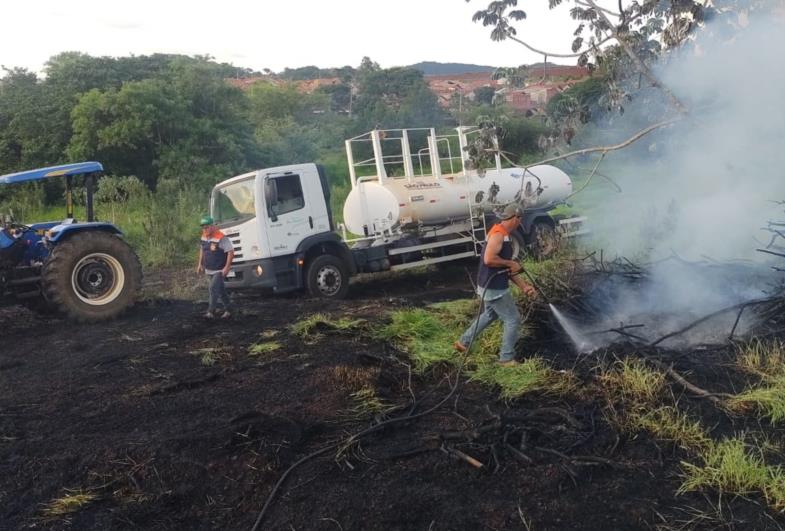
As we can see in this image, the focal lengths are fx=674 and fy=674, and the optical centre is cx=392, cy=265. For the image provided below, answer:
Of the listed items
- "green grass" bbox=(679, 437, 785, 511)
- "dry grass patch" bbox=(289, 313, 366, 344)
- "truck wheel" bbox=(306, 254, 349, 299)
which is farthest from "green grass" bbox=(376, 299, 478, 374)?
"truck wheel" bbox=(306, 254, 349, 299)

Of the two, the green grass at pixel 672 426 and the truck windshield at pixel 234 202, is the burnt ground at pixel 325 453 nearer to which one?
the green grass at pixel 672 426

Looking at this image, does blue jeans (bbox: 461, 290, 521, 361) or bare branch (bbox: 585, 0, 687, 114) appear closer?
blue jeans (bbox: 461, 290, 521, 361)

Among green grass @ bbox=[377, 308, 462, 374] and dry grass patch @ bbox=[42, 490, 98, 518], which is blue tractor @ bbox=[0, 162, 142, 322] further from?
dry grass patch @ bbox=[42, 490, 98, 518]

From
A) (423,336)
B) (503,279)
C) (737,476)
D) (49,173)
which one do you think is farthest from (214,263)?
(737,476)

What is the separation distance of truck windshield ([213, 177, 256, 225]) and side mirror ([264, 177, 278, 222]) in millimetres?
→ 271

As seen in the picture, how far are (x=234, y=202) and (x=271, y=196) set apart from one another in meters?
0.86

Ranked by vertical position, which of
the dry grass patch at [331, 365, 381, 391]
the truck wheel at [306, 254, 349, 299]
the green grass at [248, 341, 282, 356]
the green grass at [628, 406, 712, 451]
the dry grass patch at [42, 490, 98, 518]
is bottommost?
the green grass at [628, 406, 712, 451]

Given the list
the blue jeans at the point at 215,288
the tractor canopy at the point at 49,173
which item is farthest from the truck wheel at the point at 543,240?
the tractor canopy at the point at 49,173

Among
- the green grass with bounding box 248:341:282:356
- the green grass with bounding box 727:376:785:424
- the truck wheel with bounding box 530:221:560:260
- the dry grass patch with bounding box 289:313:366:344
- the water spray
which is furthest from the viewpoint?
the truck wheel with bounding box 530:221:560:260

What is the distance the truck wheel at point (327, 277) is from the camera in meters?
11.8

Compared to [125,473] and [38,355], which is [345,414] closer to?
[125,473]

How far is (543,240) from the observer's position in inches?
471

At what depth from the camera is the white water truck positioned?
451 inches

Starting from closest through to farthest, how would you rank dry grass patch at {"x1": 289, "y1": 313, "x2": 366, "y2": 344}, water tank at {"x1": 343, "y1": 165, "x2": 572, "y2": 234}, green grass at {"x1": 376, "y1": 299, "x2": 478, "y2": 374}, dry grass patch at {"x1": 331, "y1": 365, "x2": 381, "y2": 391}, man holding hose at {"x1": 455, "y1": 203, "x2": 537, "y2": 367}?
dry grass patch at {"x1": 331, "y1": 365, "x2": 381, "y2": 391}, man holding hose at {"x1": 455, "y1": 203, "x2": 537, "y2": 367}, green grass at {"x1": 376, "y1": 299, "x2": 478, "y2": 374}, dry grass patch at {"x1": 289, "y1": 313, "x2": 366, "y2": 344}, water tank at {"x1": 343, "y1": 165, "x2": 572, "y2": 234}
